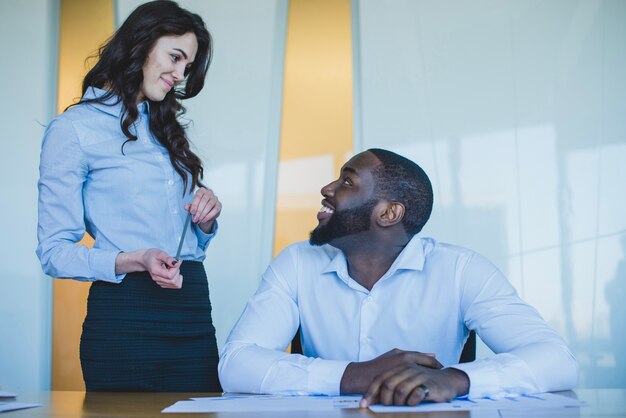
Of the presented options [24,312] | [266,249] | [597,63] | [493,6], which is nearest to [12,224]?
[24,312]

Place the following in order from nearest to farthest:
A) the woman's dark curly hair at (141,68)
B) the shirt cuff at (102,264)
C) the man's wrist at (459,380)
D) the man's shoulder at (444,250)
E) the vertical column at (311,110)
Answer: the man's wrist at (459,380)
the shirt cuff at (102,264)
the man's shoulder at (444,250)
the woman's dark curly hair at (141,68)
the vertical column at (311,110)

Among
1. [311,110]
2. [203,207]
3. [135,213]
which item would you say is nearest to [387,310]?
[203,207]

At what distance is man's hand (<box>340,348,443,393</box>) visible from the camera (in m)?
1.56

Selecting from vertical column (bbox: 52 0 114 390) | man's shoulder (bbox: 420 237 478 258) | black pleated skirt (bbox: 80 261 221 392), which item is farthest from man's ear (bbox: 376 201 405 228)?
vertical column (bbox: 52 0 114 390)

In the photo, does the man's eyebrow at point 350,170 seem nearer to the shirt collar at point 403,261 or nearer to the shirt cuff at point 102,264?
the shirt collar at point 403,261

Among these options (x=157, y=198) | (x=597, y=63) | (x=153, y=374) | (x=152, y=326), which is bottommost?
(x=153, y=374)

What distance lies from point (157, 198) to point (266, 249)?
183 cm

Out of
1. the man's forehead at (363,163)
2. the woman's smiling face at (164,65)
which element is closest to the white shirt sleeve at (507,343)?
the man's forehead at (363,163)

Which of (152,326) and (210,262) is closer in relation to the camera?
(152,326)

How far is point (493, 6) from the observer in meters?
4.07

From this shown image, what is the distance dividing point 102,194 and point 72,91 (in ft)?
7.39

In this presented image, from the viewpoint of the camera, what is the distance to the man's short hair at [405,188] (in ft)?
7.43

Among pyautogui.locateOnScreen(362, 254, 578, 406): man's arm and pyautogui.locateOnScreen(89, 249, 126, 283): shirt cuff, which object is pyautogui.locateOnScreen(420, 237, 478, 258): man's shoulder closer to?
pyautogui.locateOnScreen(362, 254, 578, 406): man's arm

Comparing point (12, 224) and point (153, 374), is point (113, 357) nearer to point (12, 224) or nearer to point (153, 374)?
point (153, 374)
